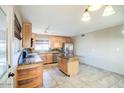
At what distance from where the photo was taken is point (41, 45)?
20.8 ft

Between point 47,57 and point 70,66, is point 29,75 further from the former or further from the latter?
point 47,57

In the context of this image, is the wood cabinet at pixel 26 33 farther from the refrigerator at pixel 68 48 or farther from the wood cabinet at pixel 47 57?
the refrigerator at pixel 68 48

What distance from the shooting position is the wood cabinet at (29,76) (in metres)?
2.15

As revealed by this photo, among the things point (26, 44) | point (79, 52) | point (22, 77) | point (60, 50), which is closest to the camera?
point (22, 77)

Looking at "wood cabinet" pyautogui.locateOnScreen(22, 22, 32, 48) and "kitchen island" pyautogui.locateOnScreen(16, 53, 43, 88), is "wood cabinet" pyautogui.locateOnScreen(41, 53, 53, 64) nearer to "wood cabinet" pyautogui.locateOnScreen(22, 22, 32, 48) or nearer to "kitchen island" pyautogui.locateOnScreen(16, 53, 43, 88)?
"wood cabinet" pyautogui.locateOnScreen(22, 22, 32, 48)

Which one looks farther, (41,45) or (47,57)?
(41,45)

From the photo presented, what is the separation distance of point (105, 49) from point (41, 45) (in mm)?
4115

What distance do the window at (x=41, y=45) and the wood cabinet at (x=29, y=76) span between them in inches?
151

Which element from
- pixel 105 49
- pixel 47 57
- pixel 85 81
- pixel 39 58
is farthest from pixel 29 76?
pixel 105 49
